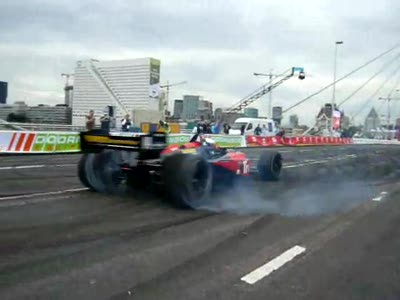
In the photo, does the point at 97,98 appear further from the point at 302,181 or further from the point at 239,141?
the point at 302,181

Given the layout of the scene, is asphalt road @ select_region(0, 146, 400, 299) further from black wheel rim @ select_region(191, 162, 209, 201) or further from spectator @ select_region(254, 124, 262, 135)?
spectator @ select_region(254, 124, 262, 135)

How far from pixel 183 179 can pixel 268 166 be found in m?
4.69

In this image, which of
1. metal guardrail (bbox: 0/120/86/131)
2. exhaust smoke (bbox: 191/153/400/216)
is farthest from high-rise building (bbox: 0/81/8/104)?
exhaust smoke (bbox: 191/153/400/216)

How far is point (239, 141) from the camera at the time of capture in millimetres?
34219

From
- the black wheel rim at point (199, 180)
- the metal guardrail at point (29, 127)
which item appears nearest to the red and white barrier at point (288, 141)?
the metal guardrail at point (29, 127)

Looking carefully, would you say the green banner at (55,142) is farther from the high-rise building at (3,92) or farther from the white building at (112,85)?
the white building at (112,85)

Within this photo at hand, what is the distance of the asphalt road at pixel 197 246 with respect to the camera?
4.49 meters

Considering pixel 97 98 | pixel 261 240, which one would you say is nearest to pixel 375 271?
pixel 261 240

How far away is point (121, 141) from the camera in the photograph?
30.3 ft

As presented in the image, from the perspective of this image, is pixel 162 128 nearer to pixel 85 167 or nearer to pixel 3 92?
pixel 85 167

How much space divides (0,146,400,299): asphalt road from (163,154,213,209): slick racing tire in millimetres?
241

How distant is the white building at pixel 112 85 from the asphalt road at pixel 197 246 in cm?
6848

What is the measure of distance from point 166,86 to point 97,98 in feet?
78.5

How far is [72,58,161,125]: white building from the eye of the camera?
267ft
